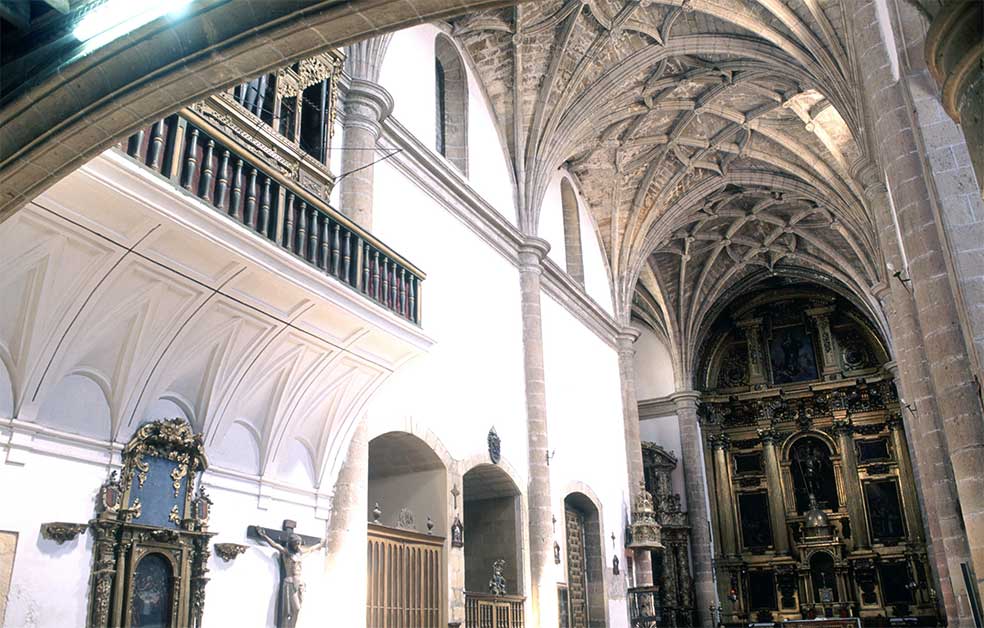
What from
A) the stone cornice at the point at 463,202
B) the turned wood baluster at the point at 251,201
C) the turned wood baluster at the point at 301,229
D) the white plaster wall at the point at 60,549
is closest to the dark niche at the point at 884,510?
the stone cornice at the point at 463,202

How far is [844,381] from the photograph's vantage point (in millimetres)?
26500

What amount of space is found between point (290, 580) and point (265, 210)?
3.63m

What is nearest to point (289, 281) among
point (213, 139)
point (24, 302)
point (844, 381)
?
point (213, 139)

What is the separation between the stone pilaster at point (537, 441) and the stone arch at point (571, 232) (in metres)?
2.79

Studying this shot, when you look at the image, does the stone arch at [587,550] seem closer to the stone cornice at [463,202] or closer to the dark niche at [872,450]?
the stone cornice at [463,202]

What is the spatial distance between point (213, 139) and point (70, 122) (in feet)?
6.46

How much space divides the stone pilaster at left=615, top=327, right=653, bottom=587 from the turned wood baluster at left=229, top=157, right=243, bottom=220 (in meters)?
14.1

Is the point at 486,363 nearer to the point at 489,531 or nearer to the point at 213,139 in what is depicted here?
the point at 489,531

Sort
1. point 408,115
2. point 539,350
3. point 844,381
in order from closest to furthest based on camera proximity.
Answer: point 408,115, point 539,350, point 844,381

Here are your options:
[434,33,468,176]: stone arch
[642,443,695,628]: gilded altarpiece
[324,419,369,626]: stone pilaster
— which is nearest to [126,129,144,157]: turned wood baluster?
[324,419,369,626]: stone pilaster

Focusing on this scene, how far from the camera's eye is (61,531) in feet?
20.3

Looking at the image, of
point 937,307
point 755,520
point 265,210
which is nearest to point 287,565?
point 265,210

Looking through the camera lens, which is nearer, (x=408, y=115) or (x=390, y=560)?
(x=390, y=560)

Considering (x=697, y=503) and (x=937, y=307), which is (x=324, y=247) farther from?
(x=697, y=503)
